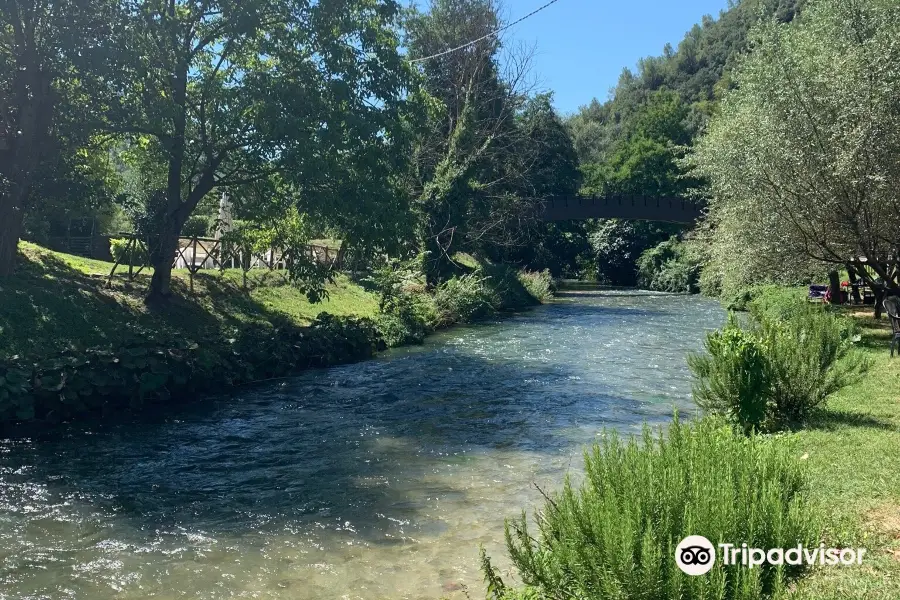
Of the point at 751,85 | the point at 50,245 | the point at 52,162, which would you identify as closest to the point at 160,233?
the point at 52,162

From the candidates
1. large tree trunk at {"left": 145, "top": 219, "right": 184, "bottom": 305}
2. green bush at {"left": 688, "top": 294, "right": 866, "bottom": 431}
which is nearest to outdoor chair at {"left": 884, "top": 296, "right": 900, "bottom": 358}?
green bush at {"left": 688, "top": 294, "right": 866, "bottom": 431}

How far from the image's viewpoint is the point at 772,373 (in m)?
9.57

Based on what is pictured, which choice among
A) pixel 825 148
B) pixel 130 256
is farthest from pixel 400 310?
pixel 825 148

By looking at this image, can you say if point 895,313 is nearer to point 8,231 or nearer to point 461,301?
point 461,301

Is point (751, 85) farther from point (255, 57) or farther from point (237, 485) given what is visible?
point (237, 485)

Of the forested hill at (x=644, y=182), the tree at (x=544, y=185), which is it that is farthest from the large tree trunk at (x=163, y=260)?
the forested hill at (x=644, y=182)

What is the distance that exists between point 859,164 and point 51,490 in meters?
17.1

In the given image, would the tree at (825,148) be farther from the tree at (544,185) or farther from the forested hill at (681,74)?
the forested hill at (681,74)

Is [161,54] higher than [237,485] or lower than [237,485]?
higher

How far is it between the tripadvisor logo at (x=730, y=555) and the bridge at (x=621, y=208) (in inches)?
2020

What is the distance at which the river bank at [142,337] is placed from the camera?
41.2 feet

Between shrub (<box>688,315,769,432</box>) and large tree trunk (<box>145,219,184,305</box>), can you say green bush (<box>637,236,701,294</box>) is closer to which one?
large tree trunk (<box>145,219,184,305</box>)

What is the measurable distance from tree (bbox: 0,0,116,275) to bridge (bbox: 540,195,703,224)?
4181 centimetres

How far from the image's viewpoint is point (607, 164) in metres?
81.1
